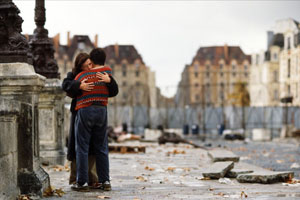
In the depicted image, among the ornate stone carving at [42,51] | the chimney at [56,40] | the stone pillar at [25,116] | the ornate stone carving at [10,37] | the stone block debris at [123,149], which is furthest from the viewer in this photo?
the chimney at [56,40]

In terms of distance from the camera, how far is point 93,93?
651 centimetres

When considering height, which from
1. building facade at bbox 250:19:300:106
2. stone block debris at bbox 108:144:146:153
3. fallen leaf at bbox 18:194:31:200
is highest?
building facade at bbox 250:19:300:106

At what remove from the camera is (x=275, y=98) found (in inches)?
2584

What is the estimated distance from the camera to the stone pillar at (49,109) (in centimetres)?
960

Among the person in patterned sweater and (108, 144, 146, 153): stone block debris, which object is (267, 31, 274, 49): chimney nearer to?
(108, 144, 146, 153): stone block debris

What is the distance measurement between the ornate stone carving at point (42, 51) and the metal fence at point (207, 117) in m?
30.8

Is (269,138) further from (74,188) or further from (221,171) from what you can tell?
(74,188)

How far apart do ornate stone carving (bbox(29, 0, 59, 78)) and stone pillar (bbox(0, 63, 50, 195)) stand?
4.14m

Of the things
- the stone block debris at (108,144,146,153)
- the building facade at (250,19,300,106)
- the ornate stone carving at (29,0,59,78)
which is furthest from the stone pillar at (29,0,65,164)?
the building facade at (250,19,300,106)

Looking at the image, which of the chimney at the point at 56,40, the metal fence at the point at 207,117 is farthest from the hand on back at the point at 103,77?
the chimney at the point at 56,40

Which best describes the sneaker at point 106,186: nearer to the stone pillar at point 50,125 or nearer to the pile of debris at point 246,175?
the pile of debris at point 246,175

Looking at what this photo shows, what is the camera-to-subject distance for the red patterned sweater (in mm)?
6508

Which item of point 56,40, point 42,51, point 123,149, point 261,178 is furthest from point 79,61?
→ point 56,40

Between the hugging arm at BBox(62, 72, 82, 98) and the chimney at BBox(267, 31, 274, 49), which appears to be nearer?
the hugging arm at BBox(62, 72, 82, 98)
